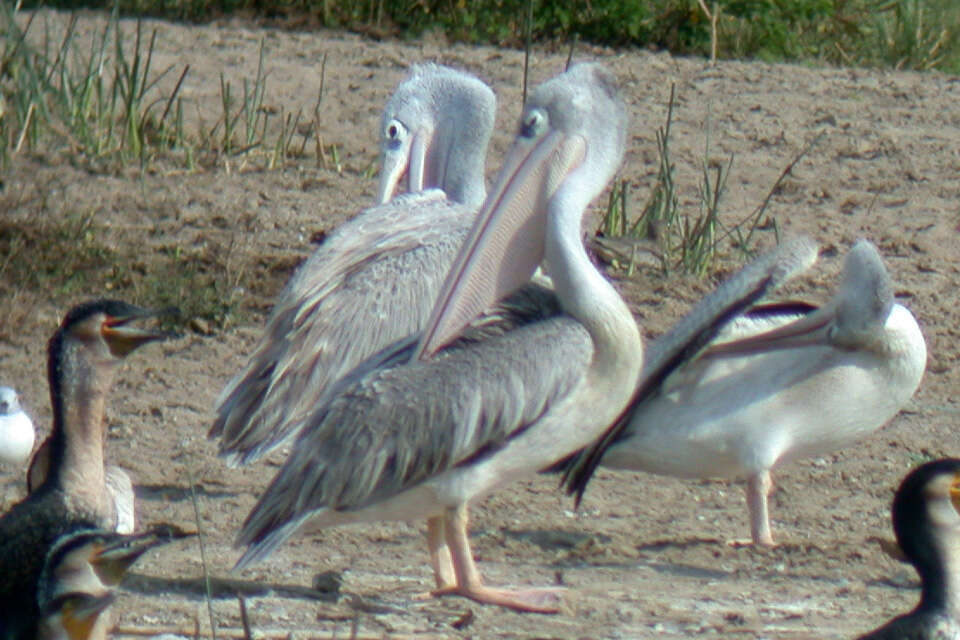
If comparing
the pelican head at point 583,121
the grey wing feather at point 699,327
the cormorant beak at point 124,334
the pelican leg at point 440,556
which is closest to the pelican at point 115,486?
the cormorant beak at point 124,334

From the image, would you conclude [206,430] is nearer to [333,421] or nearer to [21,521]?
[333,421]

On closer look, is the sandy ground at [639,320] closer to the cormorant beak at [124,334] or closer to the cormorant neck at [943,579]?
the cormorant neck at [943,579]

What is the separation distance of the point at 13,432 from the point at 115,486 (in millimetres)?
833

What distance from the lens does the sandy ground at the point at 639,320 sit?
18.1ft

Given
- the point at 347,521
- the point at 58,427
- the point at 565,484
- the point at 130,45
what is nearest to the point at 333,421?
the point at 347,521

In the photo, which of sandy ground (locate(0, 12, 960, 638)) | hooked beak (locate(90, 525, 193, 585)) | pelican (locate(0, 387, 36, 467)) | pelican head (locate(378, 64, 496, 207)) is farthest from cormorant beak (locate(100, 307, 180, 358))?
pelican head (locate(378, 64, 496, 207))

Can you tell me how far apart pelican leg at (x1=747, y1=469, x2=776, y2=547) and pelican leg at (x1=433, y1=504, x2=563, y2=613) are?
906 millimetres

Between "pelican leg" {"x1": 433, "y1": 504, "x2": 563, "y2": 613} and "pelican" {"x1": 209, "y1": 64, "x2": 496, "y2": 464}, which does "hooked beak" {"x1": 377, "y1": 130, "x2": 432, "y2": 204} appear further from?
"pelican leg" {"x1": 433, "y1": 504, "x2": 563, "y2": 613}

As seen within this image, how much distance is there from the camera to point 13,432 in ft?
21.3

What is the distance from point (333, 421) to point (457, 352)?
40cm

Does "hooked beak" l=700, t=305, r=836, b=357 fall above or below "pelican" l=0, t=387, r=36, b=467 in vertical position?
above

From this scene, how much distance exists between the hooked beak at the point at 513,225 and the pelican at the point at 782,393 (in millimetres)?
774

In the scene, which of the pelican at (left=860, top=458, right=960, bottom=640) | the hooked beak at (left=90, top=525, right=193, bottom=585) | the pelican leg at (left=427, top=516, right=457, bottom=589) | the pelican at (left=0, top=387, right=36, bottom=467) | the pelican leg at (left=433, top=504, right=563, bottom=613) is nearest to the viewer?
the hooked beak at (left=90, top=525, right=193, bottom=585)

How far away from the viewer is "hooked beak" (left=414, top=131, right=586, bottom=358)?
5.96 m
